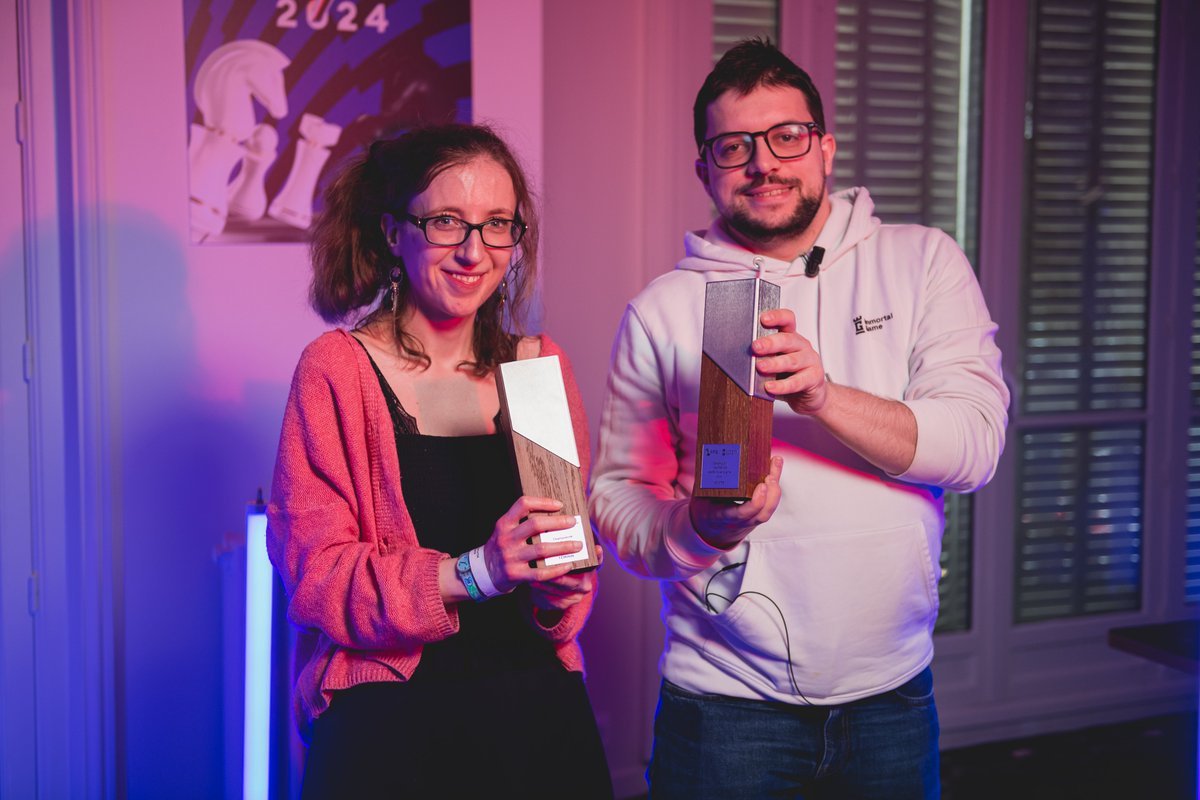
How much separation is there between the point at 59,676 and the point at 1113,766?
9.93ft

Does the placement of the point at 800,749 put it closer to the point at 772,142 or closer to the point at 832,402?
the point at 832,402

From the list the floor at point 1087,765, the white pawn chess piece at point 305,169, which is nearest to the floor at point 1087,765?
the floor at point 1087,765

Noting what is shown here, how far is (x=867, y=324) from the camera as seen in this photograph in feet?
4.86

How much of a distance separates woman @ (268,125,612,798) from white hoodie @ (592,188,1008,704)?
0.14m

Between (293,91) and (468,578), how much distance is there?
1461 millimetres

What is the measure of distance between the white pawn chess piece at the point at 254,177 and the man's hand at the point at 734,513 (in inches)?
55.3

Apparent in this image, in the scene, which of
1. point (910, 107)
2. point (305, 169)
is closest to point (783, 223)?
point (305, 169)

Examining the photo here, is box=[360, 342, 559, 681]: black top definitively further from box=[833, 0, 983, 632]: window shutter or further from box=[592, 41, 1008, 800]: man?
box=[833, 0, 983, 632]: window shutter

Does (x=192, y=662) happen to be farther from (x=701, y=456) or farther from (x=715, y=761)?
(x=701, y=456)

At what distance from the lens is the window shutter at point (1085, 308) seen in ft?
10.8

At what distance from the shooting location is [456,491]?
1.39m

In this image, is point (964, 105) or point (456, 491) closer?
point (456, 491)

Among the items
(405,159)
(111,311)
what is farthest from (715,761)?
(111,311)

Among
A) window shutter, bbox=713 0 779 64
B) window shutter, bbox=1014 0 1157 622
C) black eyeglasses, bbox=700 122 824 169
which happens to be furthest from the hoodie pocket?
window shutter, bbox=1014 0 1157 622
